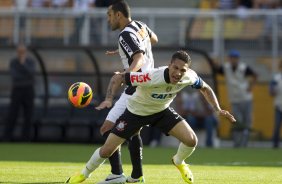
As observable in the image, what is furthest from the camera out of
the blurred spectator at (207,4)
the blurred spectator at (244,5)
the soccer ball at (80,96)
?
the blurred spectator at (207,4)

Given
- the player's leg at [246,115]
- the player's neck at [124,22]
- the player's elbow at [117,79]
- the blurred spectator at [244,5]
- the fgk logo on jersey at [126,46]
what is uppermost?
the player's neck at [124,22]

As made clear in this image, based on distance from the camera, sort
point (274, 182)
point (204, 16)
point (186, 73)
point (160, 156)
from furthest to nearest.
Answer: point (204, 16), point (160, 156), point (274, 182), point (186, 73)

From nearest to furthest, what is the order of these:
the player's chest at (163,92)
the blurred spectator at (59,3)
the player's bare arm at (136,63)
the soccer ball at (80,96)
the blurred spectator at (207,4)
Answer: the player's chest at (163,92), the player's bare arm at (136,63), the soccer ball at (80,96), the blurred spectator at (59,3), the blurred spectator at (207,4)

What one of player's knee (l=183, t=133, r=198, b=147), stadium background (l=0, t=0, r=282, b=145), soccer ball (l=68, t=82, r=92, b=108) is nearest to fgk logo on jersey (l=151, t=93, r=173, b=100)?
player's knee (l=183, t=133, r=198, b=147)

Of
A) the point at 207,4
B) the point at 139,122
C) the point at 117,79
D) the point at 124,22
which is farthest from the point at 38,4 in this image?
the point at 117,79

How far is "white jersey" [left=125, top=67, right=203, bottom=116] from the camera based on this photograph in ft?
35.3

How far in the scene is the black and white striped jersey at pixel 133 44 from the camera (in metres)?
11.5

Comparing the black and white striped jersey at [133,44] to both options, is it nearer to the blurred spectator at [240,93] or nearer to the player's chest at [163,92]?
the player's chest at [163,92]

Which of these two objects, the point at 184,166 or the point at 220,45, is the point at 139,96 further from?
the point at 220,45

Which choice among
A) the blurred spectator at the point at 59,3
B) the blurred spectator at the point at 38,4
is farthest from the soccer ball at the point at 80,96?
the blurred spectator at the point at 38,4

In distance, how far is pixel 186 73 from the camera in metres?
11.0

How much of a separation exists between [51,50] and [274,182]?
1167 cm

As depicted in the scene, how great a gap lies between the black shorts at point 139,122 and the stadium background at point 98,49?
10425 millimetres

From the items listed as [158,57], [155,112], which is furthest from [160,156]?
[155,112]
